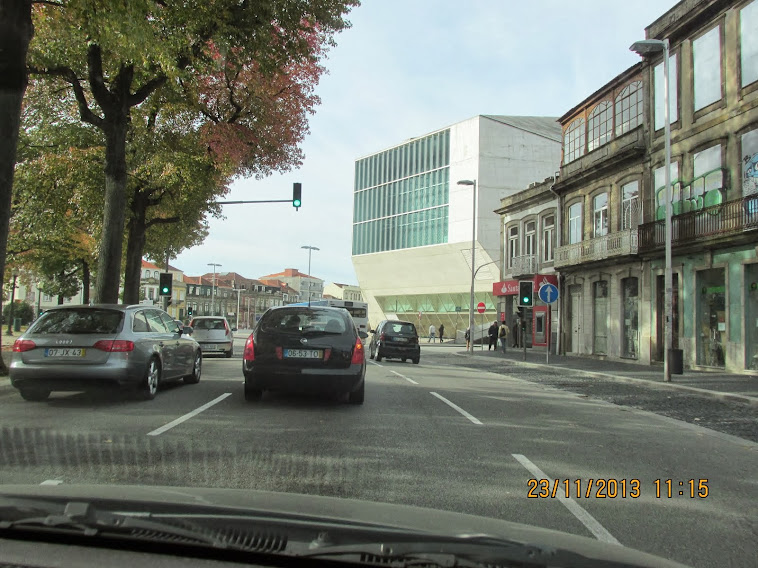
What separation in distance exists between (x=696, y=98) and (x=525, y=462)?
19890 mm

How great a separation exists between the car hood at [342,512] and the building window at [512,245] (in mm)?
36174

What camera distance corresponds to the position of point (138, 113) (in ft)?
60.3

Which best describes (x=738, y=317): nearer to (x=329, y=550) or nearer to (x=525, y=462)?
(x=525, y=462)

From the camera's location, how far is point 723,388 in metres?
14.5

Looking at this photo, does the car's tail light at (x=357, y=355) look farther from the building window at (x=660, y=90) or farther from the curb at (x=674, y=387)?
the building window at (x=660, y=90)

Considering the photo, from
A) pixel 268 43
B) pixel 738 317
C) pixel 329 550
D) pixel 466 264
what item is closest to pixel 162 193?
pixel 268 43

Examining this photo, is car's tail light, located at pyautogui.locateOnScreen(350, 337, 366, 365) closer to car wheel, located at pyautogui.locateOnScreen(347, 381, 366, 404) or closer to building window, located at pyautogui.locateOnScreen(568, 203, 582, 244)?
car wheel, located at pyautogui.locateOnScreen(347, 381, 366, 404)

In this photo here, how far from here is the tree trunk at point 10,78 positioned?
10.1 meters

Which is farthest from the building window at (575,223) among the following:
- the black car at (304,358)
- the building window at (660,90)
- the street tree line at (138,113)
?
the black car at (304,358)

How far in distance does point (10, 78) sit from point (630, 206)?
2252 centimetres

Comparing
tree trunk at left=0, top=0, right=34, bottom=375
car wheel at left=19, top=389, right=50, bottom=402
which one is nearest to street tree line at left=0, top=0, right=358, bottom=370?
tree trunk at left=0, top=0, right=34, bottom=375

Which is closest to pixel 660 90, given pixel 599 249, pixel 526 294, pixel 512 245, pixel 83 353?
pixel 599 249

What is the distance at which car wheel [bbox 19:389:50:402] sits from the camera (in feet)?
30.2

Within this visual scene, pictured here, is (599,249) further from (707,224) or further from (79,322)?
(79,322)
